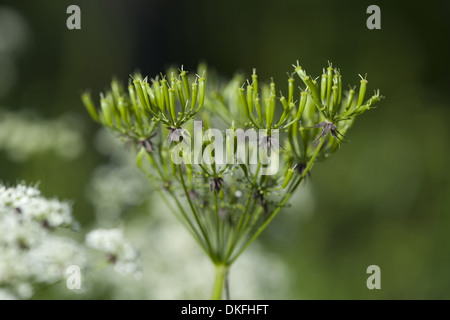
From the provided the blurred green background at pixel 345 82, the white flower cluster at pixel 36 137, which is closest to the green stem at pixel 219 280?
the blurred green background at pixel 345 82

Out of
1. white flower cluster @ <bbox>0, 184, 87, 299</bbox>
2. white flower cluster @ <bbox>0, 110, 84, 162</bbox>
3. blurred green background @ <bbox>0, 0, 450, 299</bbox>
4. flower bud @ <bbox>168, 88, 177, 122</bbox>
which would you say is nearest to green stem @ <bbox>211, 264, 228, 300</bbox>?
white flower cluster @ <bbox>0, 184, 87, 299</bbox>

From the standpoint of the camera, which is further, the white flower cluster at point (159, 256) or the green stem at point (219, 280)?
the white flower cluster at point (159, 256)

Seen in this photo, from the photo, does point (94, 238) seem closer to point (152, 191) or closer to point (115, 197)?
point (115, 197)

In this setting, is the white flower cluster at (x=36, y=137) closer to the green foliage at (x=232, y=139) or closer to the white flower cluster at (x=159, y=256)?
the white flower cluster at (x=159, y=256)

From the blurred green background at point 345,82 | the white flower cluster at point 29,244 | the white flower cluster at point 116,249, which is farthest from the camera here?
the blurred green background at point 345,82

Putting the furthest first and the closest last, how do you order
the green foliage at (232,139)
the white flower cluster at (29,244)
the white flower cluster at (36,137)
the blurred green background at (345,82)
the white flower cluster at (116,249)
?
the blurred green background at (345,82) → the white flower cluster at (36,137) → the white flower cluster at (116,249) → the green foliage at (232,139) → the white flower cluster at (29,244)

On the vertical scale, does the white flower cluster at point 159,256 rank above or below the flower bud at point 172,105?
below

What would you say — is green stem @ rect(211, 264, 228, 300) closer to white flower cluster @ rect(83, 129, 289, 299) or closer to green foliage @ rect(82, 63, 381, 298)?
green foliage @ rect(82, 63, 381, 298)
